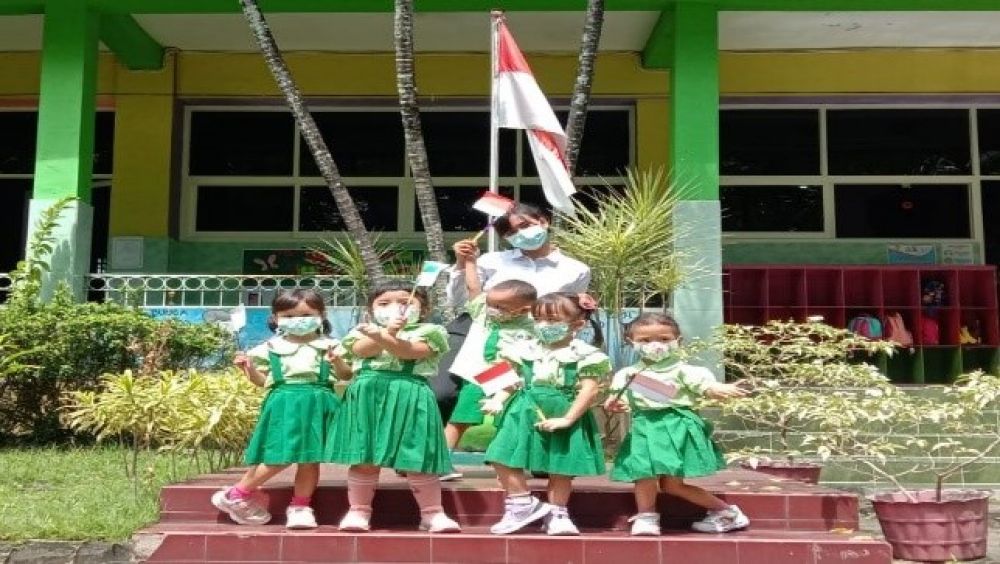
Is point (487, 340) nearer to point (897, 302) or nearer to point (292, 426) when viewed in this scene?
point (292, 426)

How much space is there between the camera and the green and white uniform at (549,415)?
410 cm

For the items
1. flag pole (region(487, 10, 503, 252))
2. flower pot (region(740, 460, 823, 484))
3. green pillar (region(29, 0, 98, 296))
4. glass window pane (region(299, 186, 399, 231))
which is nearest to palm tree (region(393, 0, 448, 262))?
flag pole (region(487, 10, 503, 252))

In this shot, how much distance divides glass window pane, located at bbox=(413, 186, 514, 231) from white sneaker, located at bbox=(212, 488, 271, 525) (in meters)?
7.09

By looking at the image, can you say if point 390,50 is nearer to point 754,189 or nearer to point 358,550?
point 754,189

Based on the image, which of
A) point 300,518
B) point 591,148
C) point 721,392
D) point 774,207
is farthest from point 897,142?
point 300,518

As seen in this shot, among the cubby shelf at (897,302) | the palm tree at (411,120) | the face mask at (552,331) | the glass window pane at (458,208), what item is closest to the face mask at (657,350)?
the face mask at (552,331)

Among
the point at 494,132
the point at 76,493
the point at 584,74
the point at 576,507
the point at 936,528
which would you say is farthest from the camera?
the point at 584,74

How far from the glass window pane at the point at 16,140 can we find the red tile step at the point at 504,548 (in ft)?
29.7

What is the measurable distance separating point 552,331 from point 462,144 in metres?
7.57

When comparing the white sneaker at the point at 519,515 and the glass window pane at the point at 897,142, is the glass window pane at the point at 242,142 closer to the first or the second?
Result: the glass window pane at the point at 897,142

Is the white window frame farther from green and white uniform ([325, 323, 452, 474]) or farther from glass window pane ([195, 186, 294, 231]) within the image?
green and white uniform ([325, 323, 452, 474])

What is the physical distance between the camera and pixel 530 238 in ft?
15.3

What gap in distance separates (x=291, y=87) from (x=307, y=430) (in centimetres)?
446

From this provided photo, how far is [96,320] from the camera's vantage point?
765 cm
